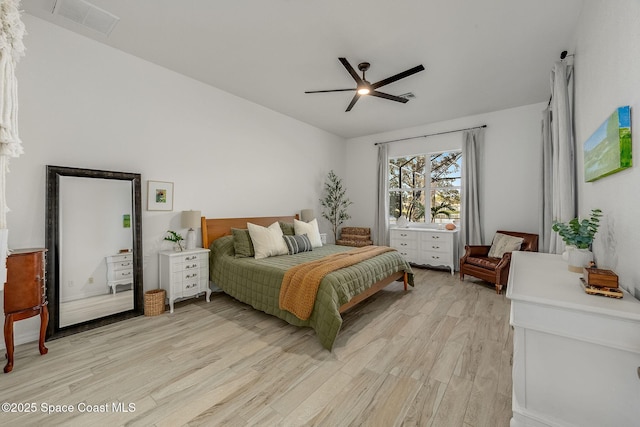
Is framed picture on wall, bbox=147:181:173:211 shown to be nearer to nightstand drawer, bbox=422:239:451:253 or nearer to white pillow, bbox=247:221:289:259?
white pillow, bbox=247:221:289:259

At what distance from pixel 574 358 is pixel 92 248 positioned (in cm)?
393

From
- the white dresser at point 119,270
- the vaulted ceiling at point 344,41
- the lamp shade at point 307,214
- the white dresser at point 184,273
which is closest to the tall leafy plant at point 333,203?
the lamp shade at point 307,214

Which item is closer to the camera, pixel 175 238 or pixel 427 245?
pixel 175 238

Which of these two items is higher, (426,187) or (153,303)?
(426,187)

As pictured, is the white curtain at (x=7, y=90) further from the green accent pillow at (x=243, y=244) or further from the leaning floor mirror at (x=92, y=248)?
the green accent pillow at (x=243, y=244)

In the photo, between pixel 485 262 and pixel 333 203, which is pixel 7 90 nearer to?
pixel 333 203

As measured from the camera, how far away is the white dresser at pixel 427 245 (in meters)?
4.78

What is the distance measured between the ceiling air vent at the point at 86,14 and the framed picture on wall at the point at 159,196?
1.60 m

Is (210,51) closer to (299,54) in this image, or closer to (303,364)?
(299,54)

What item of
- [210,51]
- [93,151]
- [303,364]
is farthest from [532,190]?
[93,151]

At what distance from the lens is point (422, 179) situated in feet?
18.5

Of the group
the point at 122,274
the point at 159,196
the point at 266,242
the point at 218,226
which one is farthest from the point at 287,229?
the point at 122,274

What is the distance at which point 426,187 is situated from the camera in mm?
5578

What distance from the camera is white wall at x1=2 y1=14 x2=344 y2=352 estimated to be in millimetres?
2434
